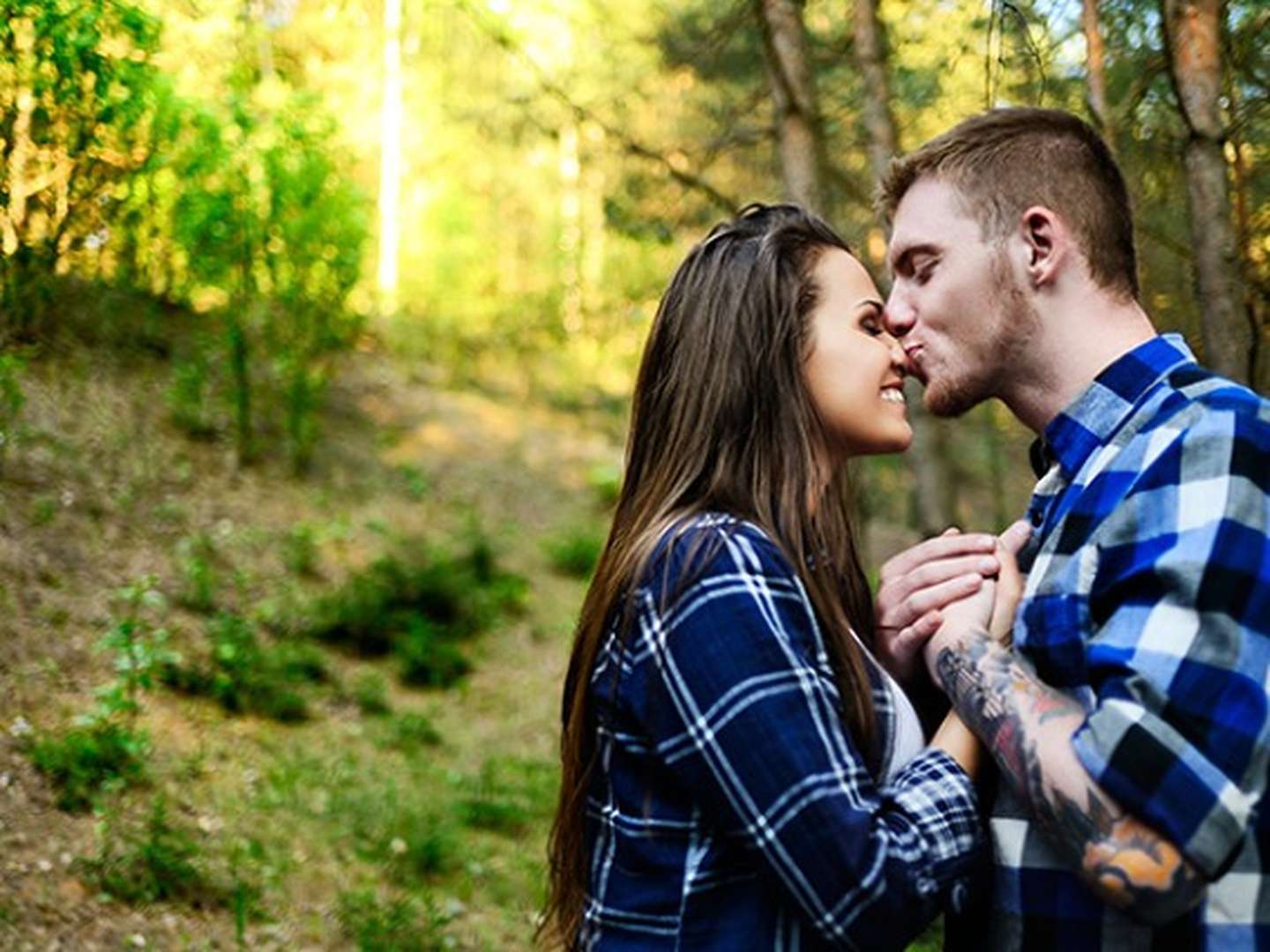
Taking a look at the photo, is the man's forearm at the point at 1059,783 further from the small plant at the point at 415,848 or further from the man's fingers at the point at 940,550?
the small plant at the point at 415,848

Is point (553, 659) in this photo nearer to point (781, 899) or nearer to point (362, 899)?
point (362, 899)

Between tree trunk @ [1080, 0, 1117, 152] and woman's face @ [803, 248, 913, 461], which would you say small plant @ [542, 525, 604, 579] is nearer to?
tree trunk @ [1080, 0, 1117, 152]

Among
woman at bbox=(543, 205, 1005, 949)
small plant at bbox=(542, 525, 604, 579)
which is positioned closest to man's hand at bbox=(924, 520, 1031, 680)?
woman at bbox=(543, 205, 1005, 949)

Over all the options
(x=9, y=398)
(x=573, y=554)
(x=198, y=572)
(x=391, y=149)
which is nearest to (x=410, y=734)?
(x=198, y=572)

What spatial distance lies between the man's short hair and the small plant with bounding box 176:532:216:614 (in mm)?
4969

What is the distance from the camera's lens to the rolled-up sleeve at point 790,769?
177cm

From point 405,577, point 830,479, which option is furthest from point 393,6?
point 830,479

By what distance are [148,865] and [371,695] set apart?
218 centimetres

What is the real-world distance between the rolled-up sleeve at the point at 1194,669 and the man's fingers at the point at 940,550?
39 cm

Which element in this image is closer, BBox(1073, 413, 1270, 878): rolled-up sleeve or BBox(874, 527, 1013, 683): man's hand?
BBox(1073, 413, 1270, 878): rolled-up sleeve

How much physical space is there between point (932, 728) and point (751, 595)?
599 millimetres

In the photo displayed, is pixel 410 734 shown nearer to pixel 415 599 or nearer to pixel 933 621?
pixel 415 599

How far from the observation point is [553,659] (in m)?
7.82

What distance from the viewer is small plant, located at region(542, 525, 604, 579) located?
898cm
